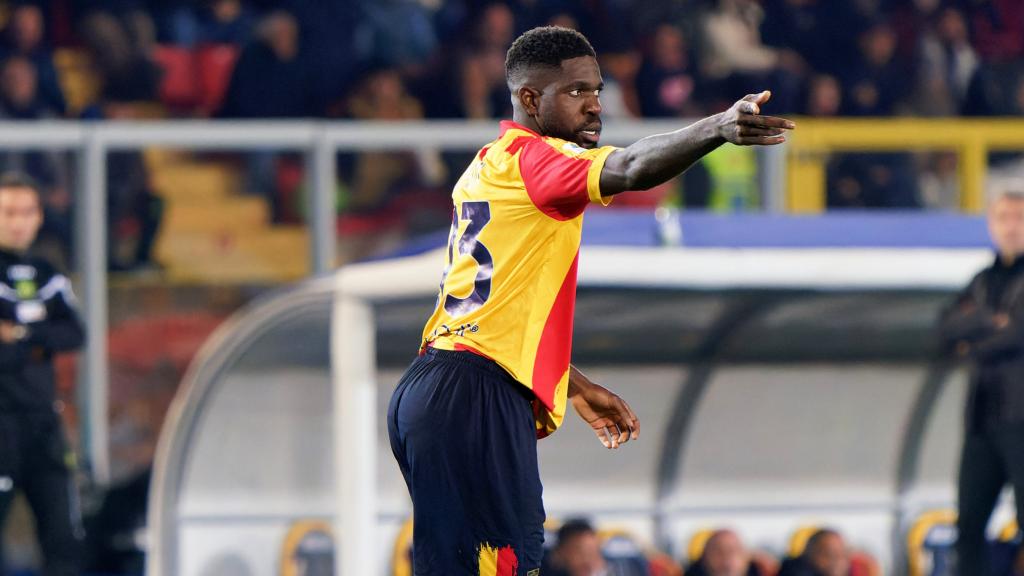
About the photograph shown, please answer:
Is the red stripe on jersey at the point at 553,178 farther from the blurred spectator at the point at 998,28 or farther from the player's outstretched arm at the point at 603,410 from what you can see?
the blurred spectator at the point at 998,28

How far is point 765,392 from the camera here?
9.94 metres

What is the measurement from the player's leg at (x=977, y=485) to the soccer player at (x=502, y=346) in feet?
10.8

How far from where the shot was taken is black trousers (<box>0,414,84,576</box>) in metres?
7.54

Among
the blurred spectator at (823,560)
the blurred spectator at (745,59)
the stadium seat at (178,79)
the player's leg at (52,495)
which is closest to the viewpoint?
the player's leg at (52,495)

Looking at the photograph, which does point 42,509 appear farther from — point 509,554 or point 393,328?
point 509,554

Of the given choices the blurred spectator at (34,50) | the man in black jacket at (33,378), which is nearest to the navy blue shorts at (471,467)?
the man in black jacket at (33,378)

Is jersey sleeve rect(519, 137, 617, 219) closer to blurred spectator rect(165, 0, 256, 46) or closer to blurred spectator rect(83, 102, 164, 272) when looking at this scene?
blurred spectator rect(83, 102, 164, 272)

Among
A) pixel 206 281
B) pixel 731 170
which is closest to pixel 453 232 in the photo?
pixel 206 281

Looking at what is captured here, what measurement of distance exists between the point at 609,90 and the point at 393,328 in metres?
3.51

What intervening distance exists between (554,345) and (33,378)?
3.72m

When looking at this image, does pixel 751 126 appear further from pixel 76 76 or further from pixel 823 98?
pixel 823 98

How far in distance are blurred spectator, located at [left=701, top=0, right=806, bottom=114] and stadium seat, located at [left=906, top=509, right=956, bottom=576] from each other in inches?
111

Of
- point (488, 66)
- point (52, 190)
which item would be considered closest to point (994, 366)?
point (52, 190)

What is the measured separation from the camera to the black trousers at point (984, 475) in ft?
23.3
